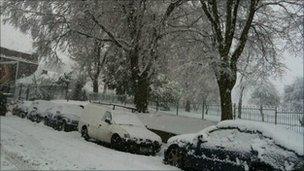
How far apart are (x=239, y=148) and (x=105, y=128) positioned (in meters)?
6.99

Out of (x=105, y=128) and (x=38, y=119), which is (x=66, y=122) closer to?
(x=38, y=119)

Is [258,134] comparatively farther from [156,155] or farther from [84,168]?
[156,155]

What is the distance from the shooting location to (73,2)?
2406 cm

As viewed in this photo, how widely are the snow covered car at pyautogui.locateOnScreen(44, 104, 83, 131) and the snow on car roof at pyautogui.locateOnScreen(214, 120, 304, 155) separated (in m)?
10.9

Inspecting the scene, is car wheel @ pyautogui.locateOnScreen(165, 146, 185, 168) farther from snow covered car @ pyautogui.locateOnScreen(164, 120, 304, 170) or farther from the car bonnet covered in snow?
the car bonnet covered in snow

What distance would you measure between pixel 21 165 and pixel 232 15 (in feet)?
43.6

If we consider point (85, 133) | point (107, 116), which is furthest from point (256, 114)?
point (85, 133)

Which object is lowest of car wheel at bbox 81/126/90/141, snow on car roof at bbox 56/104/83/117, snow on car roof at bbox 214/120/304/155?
car wheel at bbox 81/126/90/141

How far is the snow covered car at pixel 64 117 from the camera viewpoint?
22.1 m

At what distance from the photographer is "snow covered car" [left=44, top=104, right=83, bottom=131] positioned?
72.4ft

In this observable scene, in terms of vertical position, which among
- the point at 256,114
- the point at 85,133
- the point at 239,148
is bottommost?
the point at 85,133

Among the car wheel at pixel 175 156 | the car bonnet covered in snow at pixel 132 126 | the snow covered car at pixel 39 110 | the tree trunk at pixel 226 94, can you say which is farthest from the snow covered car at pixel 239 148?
the snow covered car at pixel 39 110

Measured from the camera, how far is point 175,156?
14.0 m

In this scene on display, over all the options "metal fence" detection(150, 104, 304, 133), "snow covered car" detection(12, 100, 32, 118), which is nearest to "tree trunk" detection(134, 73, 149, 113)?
"metal fence" detection(150, 104, 304, 133)
